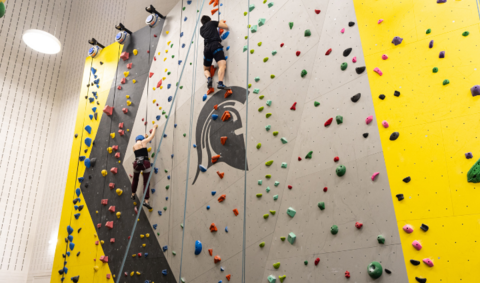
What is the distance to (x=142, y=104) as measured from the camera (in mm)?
4375

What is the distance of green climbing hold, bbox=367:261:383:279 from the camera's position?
7.29 ft

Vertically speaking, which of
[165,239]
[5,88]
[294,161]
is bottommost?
[165,239]

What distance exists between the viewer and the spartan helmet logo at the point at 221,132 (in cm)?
327

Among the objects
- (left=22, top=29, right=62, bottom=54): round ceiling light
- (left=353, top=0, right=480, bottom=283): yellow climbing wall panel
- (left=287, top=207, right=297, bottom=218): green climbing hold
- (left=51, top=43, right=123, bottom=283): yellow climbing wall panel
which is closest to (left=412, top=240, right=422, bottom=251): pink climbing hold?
(left=353, top=0, right=480, bottom=283): yellow climbing wall panel

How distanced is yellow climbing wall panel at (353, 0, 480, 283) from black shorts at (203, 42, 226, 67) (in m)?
1.43

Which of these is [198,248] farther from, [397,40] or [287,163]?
[397,40]

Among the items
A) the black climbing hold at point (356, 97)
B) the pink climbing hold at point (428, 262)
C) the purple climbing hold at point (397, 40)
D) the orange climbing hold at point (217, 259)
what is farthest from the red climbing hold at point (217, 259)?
the purple climbing hold at point (397, 40)

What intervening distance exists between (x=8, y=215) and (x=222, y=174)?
3.99m

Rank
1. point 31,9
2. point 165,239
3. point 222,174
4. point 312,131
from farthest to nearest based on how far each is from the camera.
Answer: point 31,9 → point 165,239 → point 222,174 → point 312,131

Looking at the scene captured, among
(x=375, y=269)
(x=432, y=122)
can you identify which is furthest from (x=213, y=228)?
(x=432, y=122)

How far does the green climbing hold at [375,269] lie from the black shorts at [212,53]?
2350 mm

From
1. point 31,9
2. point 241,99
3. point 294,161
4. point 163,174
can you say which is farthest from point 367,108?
point 31,9

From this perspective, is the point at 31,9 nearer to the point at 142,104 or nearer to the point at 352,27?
the point at 142,104

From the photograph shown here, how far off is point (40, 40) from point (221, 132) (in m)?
3.49
